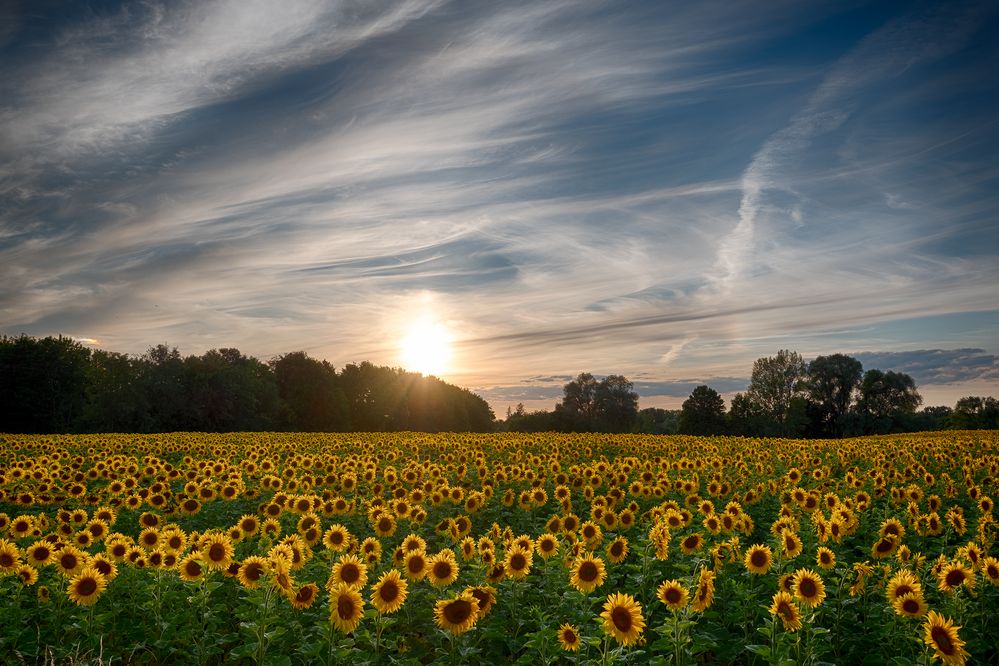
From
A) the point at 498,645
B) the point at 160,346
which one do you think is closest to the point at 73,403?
the point at 160,346

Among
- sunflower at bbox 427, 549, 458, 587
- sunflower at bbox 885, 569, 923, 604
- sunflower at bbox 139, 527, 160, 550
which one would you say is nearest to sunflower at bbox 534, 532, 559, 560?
sunflower at bbox 427, 549, 458, 587

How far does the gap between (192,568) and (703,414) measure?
8976 centimetres

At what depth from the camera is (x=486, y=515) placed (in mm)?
13938

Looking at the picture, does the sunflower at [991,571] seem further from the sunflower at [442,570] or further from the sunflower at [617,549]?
the sunflower at [442,570]

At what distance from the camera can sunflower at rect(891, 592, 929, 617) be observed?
21.6 ft

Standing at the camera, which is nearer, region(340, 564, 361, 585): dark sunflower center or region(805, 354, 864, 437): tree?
region(340, 564, 361, 585): dark sunflower center

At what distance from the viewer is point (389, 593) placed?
700 cm

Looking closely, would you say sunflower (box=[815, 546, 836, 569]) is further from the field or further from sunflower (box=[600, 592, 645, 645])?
sunflower (box=[600, 592, 645, 645])

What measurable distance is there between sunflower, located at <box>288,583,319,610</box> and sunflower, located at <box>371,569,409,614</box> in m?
0.72

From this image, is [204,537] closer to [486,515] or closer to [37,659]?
[37,659]

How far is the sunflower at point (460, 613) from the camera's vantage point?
22.1 feet

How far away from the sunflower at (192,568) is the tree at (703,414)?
286 feet

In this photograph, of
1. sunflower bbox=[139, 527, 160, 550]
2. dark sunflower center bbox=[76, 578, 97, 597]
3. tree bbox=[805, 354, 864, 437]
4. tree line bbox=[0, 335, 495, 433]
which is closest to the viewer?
dark sunflower center bbox=[76, 578, 97, 597]

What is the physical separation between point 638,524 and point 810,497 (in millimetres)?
3152
